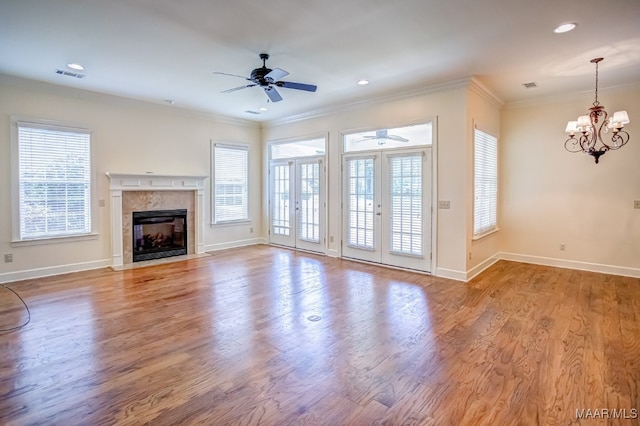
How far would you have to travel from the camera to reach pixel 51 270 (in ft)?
17.7

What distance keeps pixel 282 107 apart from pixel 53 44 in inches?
146

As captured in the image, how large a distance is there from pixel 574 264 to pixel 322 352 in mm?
5262

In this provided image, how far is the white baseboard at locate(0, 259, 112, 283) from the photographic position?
505 cm

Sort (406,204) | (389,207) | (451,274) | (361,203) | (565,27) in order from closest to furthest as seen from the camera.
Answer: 1. (565,27)
2. (451,274)
3. (406,204)
4. (389,207)
5. (361,203)

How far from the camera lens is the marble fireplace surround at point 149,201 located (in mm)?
5984

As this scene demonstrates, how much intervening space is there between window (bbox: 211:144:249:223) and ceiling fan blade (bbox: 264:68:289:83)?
370 cm

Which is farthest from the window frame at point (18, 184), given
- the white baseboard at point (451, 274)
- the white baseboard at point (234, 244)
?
the white baseboard at point (451, 274)

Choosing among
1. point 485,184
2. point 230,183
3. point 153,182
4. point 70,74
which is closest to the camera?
point 70,74

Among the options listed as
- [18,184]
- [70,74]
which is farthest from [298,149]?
[18,184]

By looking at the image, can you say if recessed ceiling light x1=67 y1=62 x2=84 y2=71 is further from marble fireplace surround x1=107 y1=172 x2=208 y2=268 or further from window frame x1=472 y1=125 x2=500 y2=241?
window frame x1=472 y1=125 x2=500 y2=241

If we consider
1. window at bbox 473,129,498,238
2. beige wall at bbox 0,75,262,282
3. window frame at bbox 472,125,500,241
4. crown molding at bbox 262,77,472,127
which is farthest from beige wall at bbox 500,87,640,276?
beige wall at bbox 0,75,262,282

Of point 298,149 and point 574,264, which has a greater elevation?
point 298,149

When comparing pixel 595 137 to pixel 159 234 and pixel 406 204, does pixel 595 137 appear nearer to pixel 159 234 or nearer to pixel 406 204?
pixel 406 204

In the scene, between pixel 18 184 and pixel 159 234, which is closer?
pixel 18 184
